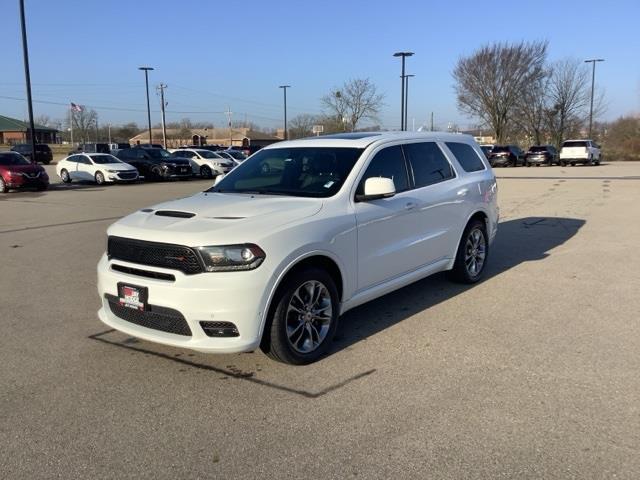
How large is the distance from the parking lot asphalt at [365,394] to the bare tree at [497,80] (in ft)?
168

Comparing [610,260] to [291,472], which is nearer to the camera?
[291,472]

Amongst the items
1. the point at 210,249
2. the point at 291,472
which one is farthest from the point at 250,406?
the point at 210,249

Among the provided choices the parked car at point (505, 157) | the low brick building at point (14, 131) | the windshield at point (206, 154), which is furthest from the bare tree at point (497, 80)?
the low brick building at point (14, 131)

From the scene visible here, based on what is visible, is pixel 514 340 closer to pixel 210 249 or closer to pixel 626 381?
pixel 626 381

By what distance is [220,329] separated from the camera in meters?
3.95

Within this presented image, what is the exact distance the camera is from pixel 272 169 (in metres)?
5.57

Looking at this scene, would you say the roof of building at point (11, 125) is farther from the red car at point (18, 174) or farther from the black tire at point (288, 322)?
the black tire at point (288, 322)

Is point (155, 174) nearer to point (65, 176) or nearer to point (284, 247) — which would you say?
point (65, 176)

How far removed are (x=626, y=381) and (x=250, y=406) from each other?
8.69 feet

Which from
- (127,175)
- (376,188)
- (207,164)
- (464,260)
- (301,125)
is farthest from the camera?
(301,125)

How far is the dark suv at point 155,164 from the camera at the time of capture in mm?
29188

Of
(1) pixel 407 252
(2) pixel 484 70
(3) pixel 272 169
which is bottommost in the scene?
(1) pixel 407 252

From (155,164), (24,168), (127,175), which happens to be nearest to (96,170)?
(127,175)

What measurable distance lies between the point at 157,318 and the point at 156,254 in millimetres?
464
